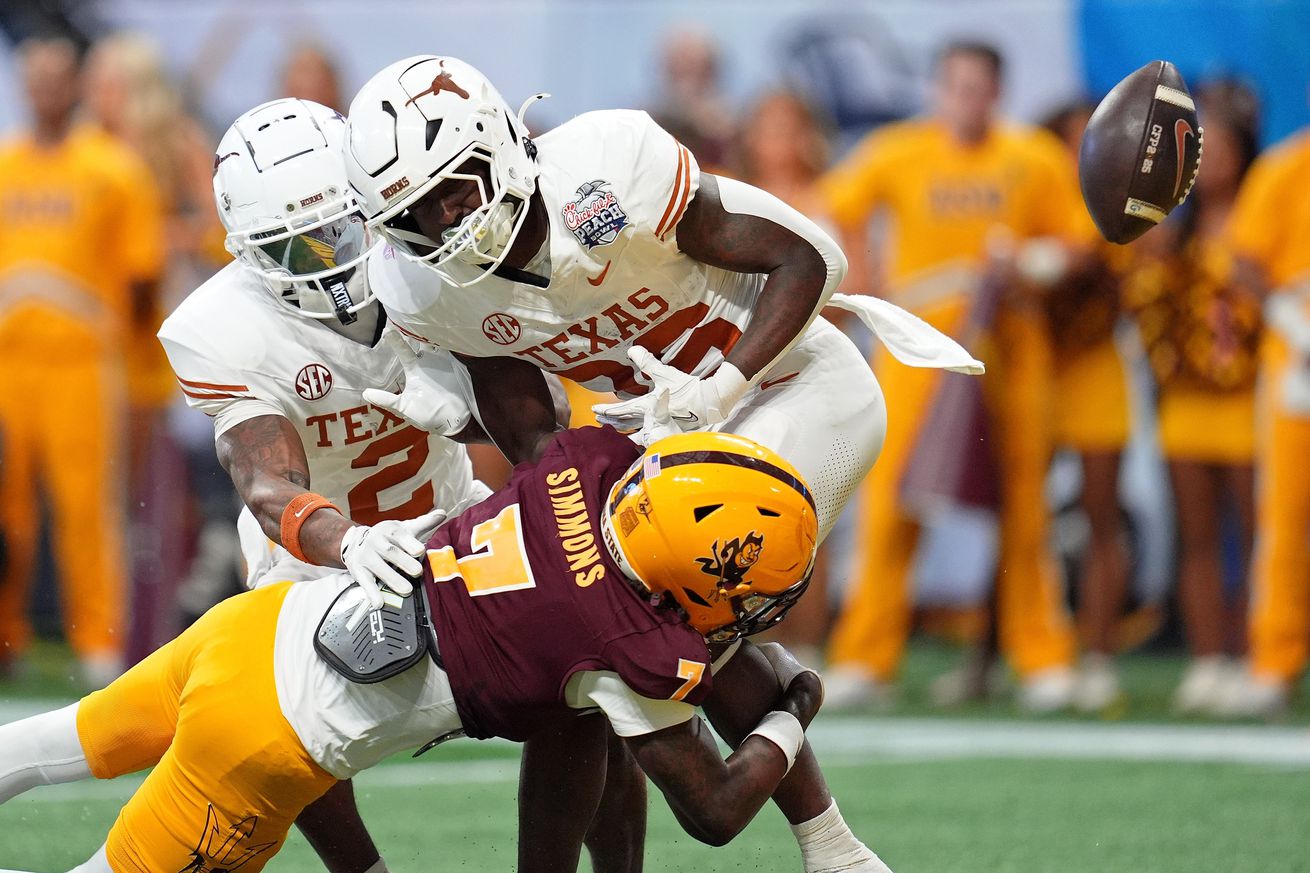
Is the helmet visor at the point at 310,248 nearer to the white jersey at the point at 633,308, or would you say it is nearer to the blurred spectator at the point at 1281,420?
the white jersey at the point at 633,308

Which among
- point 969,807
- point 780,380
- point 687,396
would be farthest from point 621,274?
point 969,807

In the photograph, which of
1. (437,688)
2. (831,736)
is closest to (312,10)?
(831,736)

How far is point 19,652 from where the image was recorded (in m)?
7.56

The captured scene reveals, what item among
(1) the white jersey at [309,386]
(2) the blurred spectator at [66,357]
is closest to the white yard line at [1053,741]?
(1) the white jersey at [309,386]

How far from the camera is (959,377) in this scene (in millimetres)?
6715

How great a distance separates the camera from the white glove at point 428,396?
12.2ft

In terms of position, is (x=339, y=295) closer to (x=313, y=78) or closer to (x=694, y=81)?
(x=313, y=78)

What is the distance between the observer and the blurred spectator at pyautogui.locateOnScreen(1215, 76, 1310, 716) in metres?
6.43

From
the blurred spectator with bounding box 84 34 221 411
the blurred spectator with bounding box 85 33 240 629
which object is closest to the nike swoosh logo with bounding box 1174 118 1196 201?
the blurred spectator with bounding box 85 33 240 629

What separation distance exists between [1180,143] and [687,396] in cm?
116

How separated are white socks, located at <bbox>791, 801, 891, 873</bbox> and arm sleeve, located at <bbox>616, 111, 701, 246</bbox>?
112 cm

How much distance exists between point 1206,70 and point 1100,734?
3.26 meters

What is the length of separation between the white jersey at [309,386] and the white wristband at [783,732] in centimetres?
109

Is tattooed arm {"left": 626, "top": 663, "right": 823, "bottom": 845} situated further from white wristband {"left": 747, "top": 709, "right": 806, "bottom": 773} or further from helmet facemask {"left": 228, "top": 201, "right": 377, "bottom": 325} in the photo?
helmet facemask {"left": 228, "top": 201, "right": 377, "bottom": 325}
